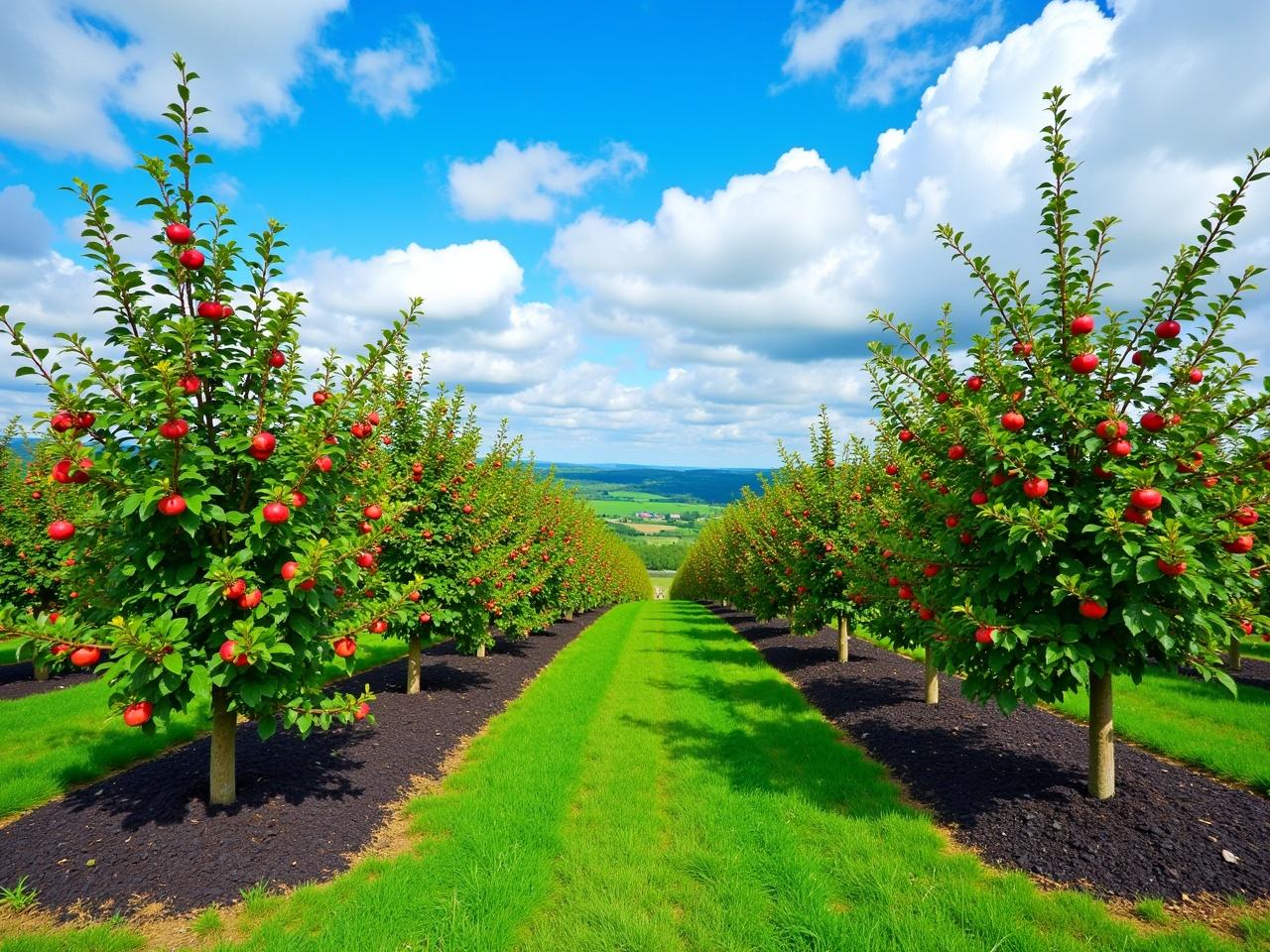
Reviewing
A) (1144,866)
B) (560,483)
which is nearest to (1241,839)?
(1144,866)

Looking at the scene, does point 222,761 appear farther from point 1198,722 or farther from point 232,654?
point 1198,722

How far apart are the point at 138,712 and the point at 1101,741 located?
923 cm

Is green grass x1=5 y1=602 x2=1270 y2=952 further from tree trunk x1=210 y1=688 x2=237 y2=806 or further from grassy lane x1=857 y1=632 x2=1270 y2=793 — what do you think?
grassy lane x1=857 y1=632 x2=1270 y2=793

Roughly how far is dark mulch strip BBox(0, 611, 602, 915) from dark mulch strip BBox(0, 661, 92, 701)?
8.31 metres

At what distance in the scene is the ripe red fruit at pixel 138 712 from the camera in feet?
15.4

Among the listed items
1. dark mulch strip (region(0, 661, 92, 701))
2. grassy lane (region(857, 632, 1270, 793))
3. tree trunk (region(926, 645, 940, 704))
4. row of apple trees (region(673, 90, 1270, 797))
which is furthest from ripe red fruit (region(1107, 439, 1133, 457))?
dark mulch strip (region(0, 661, 92, 701))

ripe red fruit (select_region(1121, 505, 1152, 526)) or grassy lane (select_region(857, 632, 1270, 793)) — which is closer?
ripe red fruit (select_region(1121, 505, 1152, 526))

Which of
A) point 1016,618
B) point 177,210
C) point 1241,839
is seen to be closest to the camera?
point 177,210

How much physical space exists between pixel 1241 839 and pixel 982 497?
13.0 feet

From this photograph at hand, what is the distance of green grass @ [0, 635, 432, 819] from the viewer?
23.1ft

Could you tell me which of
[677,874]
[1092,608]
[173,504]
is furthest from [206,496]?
[1092,608]

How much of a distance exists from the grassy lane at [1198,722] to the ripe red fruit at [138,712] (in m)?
11.9

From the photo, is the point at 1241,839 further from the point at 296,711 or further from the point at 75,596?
the point at 75,596

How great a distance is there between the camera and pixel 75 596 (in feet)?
18.2
